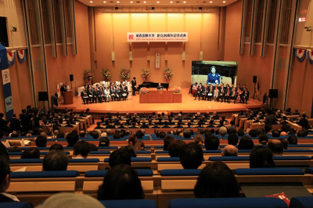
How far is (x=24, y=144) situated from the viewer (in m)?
7.96

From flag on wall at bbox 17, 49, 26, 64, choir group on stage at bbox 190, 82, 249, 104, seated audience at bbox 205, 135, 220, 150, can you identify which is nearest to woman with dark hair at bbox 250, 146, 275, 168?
seated audience at bbox 205, 135, 220, 150

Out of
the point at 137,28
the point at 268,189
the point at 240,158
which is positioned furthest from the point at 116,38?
the point at 268,189

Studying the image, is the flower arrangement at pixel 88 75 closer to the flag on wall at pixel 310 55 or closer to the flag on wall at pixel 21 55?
the flag on wall at pixel 21 55

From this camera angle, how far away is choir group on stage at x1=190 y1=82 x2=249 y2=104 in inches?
699

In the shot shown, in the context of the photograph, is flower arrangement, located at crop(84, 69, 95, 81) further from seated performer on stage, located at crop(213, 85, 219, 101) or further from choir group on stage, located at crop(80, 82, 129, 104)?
seated performer on stage, located at crop(213, 85, 219, 101)

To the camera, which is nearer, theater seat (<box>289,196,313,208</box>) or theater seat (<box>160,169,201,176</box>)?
theater seat (<box>289,196,313,208</box>)

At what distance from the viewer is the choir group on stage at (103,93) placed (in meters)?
18.1

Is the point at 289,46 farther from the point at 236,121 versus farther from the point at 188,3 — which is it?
the point at 188,3

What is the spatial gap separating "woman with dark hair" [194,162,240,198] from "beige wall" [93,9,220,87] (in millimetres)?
22217

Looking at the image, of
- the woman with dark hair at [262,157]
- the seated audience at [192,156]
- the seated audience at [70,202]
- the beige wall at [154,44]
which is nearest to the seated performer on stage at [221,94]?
the beige wall at [154,44]

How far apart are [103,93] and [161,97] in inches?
159

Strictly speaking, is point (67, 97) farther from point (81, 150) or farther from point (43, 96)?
point (81, 150)

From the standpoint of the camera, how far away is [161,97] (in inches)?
717

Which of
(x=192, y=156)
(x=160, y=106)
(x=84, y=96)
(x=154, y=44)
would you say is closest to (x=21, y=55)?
(x=84, y=96)
